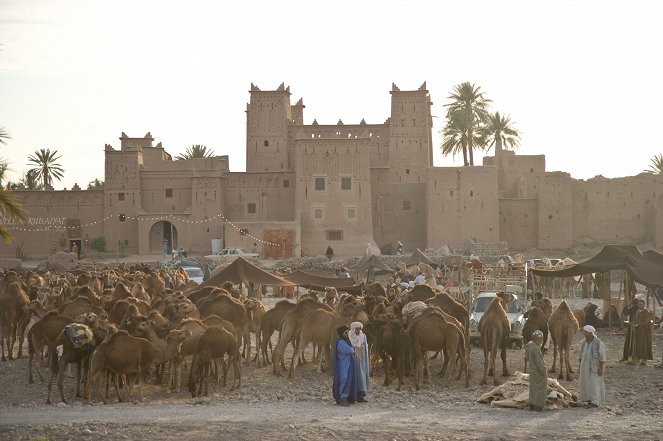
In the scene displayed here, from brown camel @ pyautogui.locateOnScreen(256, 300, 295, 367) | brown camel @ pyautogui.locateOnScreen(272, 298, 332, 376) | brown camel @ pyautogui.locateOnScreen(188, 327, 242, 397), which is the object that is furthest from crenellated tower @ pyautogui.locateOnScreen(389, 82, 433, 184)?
brown camel @ pyautogui.locateOnScreen(188, 327, 242, 397)

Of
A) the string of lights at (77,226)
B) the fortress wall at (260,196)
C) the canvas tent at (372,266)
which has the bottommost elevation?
the canvas tent at (372,266)

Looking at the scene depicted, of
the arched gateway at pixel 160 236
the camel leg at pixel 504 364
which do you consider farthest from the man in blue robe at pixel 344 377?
the arched gateway at pixel 160 236

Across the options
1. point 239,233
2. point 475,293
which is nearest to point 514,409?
point 475,293

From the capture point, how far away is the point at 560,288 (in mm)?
36781

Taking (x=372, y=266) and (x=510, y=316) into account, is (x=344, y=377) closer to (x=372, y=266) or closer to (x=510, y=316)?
(x=510, y=316)

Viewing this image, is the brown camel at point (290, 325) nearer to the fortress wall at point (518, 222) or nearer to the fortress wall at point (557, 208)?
the fortress wall at point (557, 208)

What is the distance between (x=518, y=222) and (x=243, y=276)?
35.3 m

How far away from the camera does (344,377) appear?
1612 cm

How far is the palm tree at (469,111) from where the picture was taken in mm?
71125

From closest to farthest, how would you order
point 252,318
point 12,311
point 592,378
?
point 592,378 → point 252,318 → point 12,311

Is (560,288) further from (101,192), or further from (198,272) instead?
(101,192)

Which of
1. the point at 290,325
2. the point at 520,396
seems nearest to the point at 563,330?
the point at 520,396

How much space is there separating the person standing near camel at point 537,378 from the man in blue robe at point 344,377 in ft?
8.88

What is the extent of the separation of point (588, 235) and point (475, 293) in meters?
32.8
